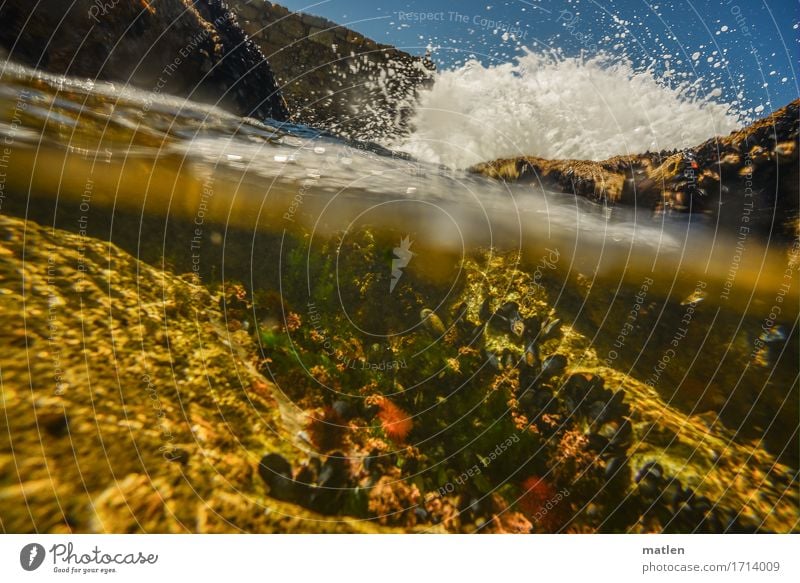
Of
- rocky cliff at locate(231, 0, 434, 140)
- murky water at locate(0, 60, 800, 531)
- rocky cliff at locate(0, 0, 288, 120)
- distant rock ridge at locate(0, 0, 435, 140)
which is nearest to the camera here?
murky water at locate(0, 60, 800, 531)

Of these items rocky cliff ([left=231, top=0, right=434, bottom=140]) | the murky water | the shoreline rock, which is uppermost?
rocky cliff ([left=231, top=0, right=434, bottom=140])

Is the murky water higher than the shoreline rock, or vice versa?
the shoreline rock

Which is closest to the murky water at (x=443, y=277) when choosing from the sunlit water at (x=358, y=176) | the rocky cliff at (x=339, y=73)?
the sunlit water at (x=358, y=176)

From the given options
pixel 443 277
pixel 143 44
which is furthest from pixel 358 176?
pixel 143 44

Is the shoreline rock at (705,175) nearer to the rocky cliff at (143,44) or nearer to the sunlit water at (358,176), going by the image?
the sunlit water at (358,176)

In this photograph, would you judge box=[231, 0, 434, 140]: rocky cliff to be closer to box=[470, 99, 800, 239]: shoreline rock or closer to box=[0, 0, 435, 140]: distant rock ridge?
box=[0, 0, 435, 140]: distant rock ridge

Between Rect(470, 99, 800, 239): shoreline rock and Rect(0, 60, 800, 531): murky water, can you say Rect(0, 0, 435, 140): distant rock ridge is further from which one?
Rect(470, 99, 800, 239): shoreline rock

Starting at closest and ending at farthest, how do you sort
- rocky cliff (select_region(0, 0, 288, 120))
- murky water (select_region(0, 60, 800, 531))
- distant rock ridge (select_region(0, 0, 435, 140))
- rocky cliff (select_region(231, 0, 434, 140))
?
murky water (select_region(0, 60, 800, 531)) < rocky cliff (select_region(0, 0, 288, 120)) < distant rock ridge (select_region(0, 0, 435, 140)) < rocky cliff (select_region(231, 0, 434, 140))

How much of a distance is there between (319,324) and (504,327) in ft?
11.7

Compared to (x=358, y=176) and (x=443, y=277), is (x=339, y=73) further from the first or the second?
(x=443, y=277)

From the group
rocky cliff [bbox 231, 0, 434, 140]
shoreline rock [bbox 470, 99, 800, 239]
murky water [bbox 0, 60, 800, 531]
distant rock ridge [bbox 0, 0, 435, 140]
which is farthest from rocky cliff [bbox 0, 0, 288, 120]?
shoreline rock [bbox 470, 99, 800, 239]

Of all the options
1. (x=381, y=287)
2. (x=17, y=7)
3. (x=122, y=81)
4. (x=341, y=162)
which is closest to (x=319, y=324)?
(x=381, y=287)

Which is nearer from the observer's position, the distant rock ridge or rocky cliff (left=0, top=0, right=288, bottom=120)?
rocky cliff (left=0, top=0, right=288, bottom=120)

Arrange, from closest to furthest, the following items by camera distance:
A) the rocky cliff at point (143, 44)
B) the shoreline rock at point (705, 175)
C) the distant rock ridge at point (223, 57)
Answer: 1. the rocky cliff at point (143, 44)
2. the distant rock ridge at point (223, 57)
3. the shoreline rock at point (705, 175)
